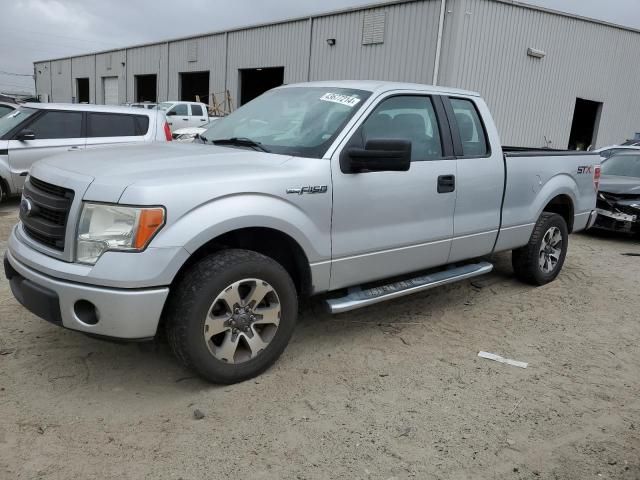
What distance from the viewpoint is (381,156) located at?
347cm

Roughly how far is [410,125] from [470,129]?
30.1 inches

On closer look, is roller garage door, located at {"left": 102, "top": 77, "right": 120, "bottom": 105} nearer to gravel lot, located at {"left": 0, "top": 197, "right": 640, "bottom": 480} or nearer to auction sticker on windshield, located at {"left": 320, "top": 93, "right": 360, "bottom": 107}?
gravel lot, located at {"left": 0, "top": 197, "right": 640, "bottom": 480}

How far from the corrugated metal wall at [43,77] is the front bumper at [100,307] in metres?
48.8

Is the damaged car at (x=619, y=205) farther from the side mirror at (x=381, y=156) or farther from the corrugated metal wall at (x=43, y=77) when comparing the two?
the corrugated metal wall at (x=43, y=77)

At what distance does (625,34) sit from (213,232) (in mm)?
23104

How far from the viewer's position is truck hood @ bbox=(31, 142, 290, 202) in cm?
292

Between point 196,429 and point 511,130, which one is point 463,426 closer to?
point 196,429

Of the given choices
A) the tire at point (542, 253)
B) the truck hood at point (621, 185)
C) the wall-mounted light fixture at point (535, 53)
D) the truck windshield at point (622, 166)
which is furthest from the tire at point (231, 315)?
the wall-mounted light fixture at point (535, 53)

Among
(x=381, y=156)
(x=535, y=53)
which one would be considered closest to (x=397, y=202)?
(x=381, y=156)

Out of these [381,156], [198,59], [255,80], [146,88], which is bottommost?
[381,156]

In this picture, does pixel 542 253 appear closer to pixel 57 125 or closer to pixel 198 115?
pixel 57 125

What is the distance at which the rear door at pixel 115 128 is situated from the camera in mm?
8812

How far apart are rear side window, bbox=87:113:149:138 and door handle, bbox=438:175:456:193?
6439 mm

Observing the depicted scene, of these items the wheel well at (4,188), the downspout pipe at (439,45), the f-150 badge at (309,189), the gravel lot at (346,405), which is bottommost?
the gravel lot at (346,405)
